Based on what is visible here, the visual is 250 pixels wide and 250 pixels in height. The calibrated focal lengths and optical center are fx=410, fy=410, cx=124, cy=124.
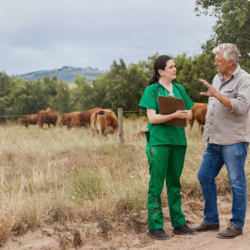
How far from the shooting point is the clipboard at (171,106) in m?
4.25

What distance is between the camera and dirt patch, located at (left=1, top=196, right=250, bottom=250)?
14.1 ft

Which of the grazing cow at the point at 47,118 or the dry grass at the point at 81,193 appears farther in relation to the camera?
the grazing cow at the point at 47,118

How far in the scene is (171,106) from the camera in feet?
14.0

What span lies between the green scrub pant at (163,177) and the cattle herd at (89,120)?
28.3 ft

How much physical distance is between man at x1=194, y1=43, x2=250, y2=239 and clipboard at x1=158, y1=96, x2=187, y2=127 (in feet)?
1.06

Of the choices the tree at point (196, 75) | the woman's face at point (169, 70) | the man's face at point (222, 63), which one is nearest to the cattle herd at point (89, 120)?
the tree at point (196, 75)

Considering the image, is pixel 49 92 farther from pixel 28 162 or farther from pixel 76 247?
pixel 76 247

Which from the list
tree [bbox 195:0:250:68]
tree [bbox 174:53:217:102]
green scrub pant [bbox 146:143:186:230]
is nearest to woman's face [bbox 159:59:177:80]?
green scrub pant [bbox 146:143:186:230]

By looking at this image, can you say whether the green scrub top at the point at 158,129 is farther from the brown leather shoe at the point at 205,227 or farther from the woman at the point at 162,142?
the brown leather shoe at the point at 205,227

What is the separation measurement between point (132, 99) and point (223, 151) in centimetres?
2204

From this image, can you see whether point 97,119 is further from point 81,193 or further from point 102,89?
point 102,89

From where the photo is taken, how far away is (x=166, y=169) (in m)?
4.43

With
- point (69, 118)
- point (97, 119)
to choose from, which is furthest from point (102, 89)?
point (97, 119)

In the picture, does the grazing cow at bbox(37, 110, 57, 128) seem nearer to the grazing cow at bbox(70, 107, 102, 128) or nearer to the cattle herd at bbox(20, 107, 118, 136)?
the cattle herd at bbox(20, 107, 118, 136)
